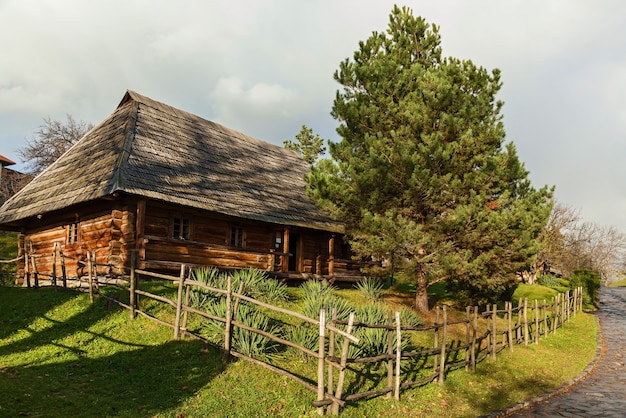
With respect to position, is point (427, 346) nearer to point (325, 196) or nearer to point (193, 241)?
point (325, 196)

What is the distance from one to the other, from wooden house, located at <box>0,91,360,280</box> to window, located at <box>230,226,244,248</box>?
4 cm

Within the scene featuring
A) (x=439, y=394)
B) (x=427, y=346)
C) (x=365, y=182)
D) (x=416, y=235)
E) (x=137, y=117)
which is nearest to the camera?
(x=439, y=394)

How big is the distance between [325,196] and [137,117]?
8709 mm

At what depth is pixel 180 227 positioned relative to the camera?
15.8 metres

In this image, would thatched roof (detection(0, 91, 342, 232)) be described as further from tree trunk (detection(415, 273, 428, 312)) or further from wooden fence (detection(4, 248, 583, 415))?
tree trunk (detection(415, 273, 428, 312))

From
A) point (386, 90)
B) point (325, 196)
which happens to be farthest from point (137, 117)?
point (386, 90)

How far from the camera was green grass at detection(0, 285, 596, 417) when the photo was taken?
675cm

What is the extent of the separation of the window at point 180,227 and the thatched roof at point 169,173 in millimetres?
1233

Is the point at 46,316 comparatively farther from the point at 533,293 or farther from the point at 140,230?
the point at 533,293

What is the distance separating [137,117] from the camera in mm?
17859

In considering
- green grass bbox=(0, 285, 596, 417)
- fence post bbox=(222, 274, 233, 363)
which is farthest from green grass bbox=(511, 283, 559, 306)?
fence post bbox=(222, 274, 233, 363)

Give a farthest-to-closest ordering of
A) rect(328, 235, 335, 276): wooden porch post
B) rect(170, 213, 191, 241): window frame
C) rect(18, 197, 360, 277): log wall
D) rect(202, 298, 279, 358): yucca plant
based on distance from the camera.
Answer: rect(328, 235, 335, 276): wooden porch post → rect(170, 213, 191, 241): window frame → rect(18, 197, 360, 277): log wall → rect(202, 298, 279, 358): yucca plant

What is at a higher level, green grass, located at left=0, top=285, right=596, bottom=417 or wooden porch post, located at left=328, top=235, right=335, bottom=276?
wooden porch post, located at left=328, top=235, right=335, bottom=276

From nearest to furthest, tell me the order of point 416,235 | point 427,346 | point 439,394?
point 439,394 < point 427,346 < point 416,235
